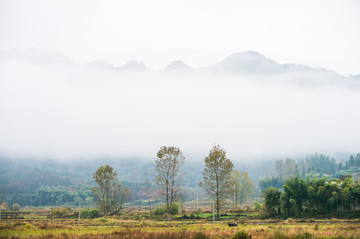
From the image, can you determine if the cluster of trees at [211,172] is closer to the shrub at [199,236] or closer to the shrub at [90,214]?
the shrub at [90,214]

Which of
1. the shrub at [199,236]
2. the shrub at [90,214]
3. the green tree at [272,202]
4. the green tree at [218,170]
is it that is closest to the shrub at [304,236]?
the shrub at [199,236]

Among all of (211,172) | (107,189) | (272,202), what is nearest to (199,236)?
(272,202)

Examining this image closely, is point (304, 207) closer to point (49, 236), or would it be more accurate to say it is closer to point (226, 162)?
point (226, 162)

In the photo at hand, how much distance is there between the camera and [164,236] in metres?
32.6

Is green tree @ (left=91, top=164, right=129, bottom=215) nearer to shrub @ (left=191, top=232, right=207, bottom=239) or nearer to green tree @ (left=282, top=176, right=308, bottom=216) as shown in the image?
green tree @ (left=282, top=176, right=308, bottom=216)

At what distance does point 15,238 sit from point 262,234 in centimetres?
2458

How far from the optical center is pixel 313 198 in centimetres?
6194

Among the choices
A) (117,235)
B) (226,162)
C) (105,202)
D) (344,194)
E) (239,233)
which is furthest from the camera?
(105,202)

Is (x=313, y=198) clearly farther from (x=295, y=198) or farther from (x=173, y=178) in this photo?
(x=173, y=178)

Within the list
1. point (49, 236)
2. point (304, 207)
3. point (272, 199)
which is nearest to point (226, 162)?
point (272, 199)

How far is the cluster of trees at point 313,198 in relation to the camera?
189ft

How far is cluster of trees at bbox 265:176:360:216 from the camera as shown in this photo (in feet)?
189

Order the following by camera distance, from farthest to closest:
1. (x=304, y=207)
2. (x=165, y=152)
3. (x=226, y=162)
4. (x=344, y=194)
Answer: (x=165, y=152) < (x=226, y=162) < (x=304, y=207) < (x=344, y=194)

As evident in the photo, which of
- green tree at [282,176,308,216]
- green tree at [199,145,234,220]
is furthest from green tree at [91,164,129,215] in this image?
green tree at [282,176,308,216]
